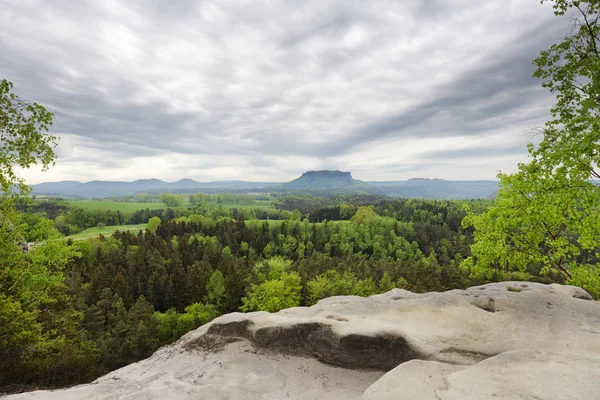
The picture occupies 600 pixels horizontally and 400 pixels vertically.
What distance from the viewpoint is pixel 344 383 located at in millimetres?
10969

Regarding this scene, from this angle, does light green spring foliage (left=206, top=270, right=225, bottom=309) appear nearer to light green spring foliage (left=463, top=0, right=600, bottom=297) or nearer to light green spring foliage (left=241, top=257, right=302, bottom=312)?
light green spring foliage (left=241, top=257, right=302, bottom=312)

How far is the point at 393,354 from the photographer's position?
1107 centimetres

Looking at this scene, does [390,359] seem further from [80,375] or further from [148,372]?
[80,375]

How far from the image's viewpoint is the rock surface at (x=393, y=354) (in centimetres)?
776

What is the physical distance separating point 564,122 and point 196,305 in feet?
194

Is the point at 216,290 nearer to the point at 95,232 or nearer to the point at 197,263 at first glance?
the point at 197,263

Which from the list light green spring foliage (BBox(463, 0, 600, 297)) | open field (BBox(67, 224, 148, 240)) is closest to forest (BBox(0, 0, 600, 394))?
light green spring foliage (BBox(463, 0, 600, 297))

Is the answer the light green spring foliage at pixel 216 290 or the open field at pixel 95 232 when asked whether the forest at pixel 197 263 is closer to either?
the light green spring foliage at pixel 216 290

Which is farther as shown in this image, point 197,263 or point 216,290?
point 197,263

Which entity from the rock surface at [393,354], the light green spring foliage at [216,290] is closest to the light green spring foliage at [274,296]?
the light green spring foliage at [216,290]

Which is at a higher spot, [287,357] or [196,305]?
[287,357]

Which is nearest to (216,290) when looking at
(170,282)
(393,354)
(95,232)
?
(170,282)

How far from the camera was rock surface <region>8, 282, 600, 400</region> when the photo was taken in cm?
776

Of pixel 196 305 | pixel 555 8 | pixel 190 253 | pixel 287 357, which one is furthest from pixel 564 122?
pixel 190 253
